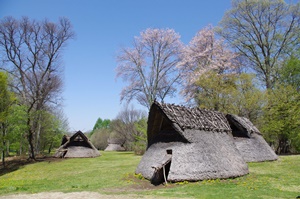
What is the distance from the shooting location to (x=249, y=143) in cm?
1952

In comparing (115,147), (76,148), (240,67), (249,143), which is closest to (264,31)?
(240,67)

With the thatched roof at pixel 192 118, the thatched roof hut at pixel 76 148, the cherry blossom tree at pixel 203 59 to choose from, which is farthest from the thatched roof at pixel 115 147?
the thatched roof at pixel 192 118

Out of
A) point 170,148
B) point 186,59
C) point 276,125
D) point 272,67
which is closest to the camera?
point 170,148

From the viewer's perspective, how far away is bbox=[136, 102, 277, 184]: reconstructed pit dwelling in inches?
498

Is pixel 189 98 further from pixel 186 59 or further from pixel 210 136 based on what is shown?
pixel 210 136

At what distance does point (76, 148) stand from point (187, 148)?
23.8 metres

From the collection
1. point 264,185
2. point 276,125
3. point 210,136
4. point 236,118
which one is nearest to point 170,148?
point 210,136

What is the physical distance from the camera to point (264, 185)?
11.4m

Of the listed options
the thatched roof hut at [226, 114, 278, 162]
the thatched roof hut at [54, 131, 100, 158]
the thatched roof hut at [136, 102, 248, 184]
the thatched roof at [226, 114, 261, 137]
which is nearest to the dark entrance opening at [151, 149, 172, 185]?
the thatched roof hut at [136, 102, 248, 184]

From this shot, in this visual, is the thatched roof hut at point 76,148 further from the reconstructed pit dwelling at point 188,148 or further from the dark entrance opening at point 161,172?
the dark entrance opening at point 161,172

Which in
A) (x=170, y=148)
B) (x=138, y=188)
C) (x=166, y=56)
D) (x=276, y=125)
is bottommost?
(x=138, y=188)

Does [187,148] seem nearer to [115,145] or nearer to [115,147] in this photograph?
[115,147]

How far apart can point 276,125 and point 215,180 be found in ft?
51.8

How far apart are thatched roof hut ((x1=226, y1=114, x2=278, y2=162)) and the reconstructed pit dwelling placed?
3.58 m
